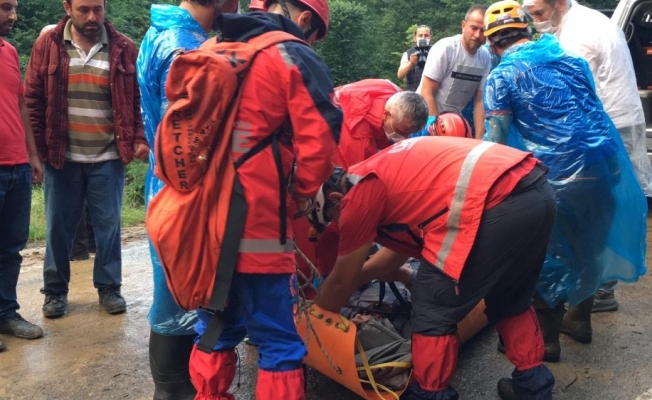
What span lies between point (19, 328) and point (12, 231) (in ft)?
1.93

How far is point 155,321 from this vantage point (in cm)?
297

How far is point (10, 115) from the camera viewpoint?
4039 mm

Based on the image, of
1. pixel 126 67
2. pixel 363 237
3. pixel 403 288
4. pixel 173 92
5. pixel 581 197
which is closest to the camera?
pixel 173 92

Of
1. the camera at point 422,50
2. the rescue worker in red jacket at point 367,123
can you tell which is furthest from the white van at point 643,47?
the rescue worker in red jacket at point 367,123

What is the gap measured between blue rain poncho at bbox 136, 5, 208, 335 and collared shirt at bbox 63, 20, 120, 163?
56.5 inches

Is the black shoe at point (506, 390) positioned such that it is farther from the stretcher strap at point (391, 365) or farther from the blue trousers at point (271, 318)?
the blue trousers at point (271, 318)

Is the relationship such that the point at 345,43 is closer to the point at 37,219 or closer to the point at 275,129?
the point at 37,219

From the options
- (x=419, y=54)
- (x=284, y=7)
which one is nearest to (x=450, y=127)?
(x=284, y=7)

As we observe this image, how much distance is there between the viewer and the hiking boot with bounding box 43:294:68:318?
4375 mm

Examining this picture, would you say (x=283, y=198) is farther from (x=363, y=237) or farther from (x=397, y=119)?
(x=397, y=119)

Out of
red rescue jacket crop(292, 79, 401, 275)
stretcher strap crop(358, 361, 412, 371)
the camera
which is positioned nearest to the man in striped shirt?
red rescue jacket crop(292, 79, 401, 275)

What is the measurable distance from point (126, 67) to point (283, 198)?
247 centimetres

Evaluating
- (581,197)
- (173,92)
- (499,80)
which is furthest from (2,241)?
(581,197)

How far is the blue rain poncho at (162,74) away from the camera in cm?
283
